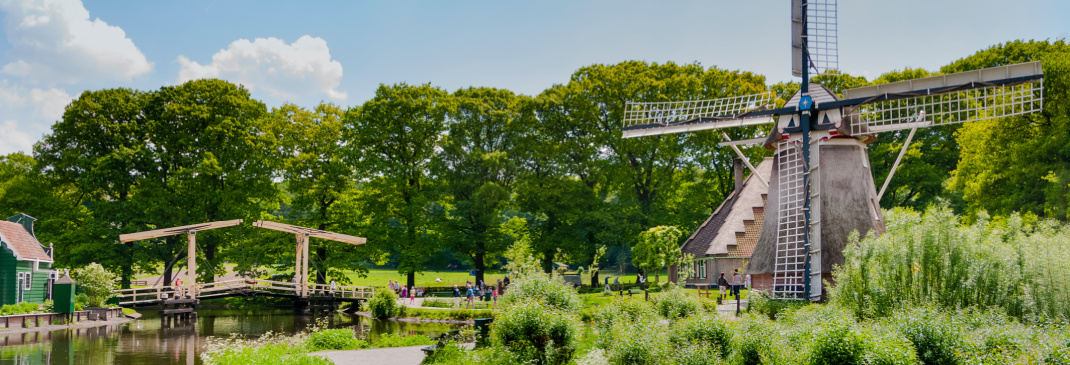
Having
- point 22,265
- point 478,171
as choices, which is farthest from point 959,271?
point 22,265

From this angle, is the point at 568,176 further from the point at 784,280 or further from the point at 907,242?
the point at 907,242

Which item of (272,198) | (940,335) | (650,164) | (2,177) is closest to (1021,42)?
(650,164)

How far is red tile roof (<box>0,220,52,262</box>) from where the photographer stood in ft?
103

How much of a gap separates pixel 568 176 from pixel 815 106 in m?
22.8

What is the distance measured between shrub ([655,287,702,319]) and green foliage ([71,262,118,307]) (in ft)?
88.3

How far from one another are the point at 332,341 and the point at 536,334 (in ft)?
23.4

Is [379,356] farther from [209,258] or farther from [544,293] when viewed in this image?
[209,258]

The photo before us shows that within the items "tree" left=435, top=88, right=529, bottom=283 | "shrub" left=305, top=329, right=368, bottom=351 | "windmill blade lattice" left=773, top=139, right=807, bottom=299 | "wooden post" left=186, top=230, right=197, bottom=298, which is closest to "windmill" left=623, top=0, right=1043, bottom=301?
"windmill blade lattice" left=773, top=139, right=807, bottom=299

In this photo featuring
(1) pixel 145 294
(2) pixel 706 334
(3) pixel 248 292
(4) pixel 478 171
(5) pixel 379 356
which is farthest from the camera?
(4) pixel 478 171

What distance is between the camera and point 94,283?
1337 inches

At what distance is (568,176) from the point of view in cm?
4547

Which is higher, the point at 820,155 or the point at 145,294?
the point at 820,155

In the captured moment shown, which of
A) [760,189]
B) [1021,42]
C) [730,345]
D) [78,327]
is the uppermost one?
[1021,42]

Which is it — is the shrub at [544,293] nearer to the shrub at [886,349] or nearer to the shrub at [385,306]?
the shrub at [886,349]
